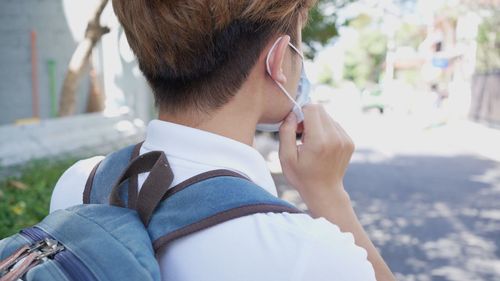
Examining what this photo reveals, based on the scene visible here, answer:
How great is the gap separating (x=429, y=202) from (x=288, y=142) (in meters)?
5.98

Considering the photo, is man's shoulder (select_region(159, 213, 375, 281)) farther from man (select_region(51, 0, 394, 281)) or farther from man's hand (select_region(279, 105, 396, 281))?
man's hand (select_region(279, 105, 396, 281))

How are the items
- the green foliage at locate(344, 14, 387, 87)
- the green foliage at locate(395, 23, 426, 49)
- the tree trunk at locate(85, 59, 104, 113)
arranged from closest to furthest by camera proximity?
the tree trunk at locate(85, 59, 104, 113) < the green foliage at locate(395, 23, 426, 49) < the green foliage at locate(344, 14, 387, 87)

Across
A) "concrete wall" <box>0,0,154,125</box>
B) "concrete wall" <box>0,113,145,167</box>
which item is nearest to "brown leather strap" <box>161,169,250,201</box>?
"concrete wall" <box>0,113,145,167</box>

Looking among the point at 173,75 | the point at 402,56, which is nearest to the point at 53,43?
the point at 173,75

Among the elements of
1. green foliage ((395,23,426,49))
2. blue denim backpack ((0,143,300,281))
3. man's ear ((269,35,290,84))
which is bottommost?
green foliage ((395,23,426,49))

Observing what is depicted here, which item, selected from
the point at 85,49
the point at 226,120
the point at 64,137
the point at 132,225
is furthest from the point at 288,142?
the point at 64,137

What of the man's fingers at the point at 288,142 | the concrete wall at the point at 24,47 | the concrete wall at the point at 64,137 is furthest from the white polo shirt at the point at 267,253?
the concrete wall at the point at 24,47

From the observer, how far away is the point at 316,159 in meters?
1.05

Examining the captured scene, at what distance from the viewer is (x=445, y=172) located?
895cm

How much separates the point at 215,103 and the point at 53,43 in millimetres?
8697

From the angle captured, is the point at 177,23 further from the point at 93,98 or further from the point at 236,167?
the point at 93,98

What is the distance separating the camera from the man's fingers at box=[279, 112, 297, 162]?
1076 mm

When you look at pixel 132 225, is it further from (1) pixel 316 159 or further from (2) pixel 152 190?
(1) pixel 316 159

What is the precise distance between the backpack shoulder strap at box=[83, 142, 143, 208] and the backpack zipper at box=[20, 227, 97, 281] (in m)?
0.18
